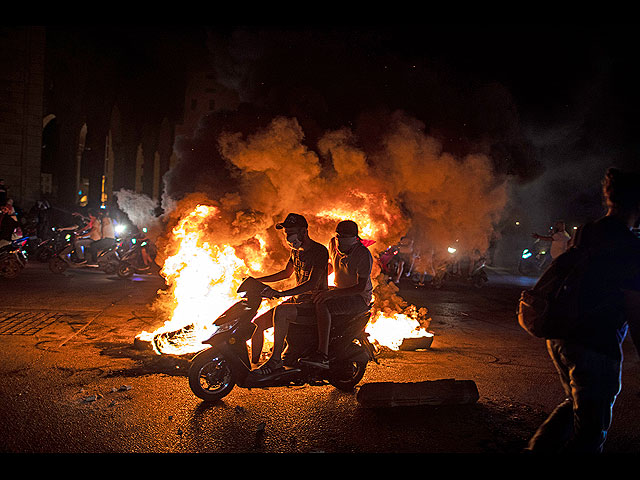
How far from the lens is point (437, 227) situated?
32.0 ft

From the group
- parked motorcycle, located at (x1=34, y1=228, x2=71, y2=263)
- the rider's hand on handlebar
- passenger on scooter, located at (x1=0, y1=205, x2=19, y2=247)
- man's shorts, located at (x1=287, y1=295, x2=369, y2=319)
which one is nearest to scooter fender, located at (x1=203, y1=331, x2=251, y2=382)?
the rider's hand on handlebar

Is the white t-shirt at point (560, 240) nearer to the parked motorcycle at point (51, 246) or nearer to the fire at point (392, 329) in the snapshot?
the fire at point (392, 329)

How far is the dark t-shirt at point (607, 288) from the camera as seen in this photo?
314 centimetres

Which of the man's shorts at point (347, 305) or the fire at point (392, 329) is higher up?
the man's shorts at point (347, 305)

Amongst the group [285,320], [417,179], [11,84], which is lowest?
[285,320]

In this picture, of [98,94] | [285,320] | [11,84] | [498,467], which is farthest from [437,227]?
[98,94]

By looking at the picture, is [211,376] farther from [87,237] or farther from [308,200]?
[87,237]

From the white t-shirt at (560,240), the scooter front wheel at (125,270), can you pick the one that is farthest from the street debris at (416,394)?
the scooter front wheel at (125,270)

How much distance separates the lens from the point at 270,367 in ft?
17.5

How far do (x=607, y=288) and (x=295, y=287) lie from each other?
3.37 metres

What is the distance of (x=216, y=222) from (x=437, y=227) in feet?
14.3

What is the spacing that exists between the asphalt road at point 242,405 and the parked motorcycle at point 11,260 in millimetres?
4864

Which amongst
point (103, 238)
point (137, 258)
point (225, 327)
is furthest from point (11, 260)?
point (225, 327)

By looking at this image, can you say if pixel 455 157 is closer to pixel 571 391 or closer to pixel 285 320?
pixel 285 320
